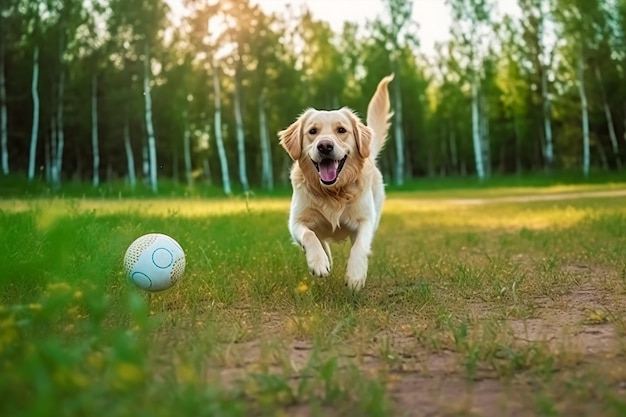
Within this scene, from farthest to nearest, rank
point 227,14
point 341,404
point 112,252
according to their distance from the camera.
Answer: point 227,14
point 112,252
point 341,404

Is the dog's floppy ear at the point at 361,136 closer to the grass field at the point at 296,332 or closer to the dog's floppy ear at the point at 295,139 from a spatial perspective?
the dog's floppy ear at the point at 295,139

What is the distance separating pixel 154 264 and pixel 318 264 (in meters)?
1.18

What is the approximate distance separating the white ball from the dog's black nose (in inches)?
58.3

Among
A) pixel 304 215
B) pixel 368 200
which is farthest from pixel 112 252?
pixel 368 200

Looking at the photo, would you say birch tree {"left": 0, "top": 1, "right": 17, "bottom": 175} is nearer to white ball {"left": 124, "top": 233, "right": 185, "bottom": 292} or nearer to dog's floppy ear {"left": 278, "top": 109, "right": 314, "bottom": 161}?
dog's floppy ear {"left": 278, "top": 109, "right": 314, "bottom": 161}

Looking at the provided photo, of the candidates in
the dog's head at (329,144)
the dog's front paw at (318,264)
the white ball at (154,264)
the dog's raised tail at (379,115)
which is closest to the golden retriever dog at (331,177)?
the dog's head at (329,144)

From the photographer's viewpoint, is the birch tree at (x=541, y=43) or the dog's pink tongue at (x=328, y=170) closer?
the dog's pink tongue at (x=328, y=170)

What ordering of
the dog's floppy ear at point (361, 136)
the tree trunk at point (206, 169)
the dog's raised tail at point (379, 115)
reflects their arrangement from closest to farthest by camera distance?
the dog's floppy ear at point (361, 136), the dog's raised tail at point (379, 115), the tree trunk at point (206, 169)

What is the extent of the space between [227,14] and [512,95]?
71.6 ft

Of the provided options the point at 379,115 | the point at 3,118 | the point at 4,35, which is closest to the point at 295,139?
the point at 379,115

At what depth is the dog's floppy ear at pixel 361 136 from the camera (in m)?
6.20

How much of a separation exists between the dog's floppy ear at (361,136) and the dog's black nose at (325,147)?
21.3 inches

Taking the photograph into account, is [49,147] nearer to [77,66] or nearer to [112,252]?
[77,66]

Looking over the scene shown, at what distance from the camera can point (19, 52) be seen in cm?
3669
